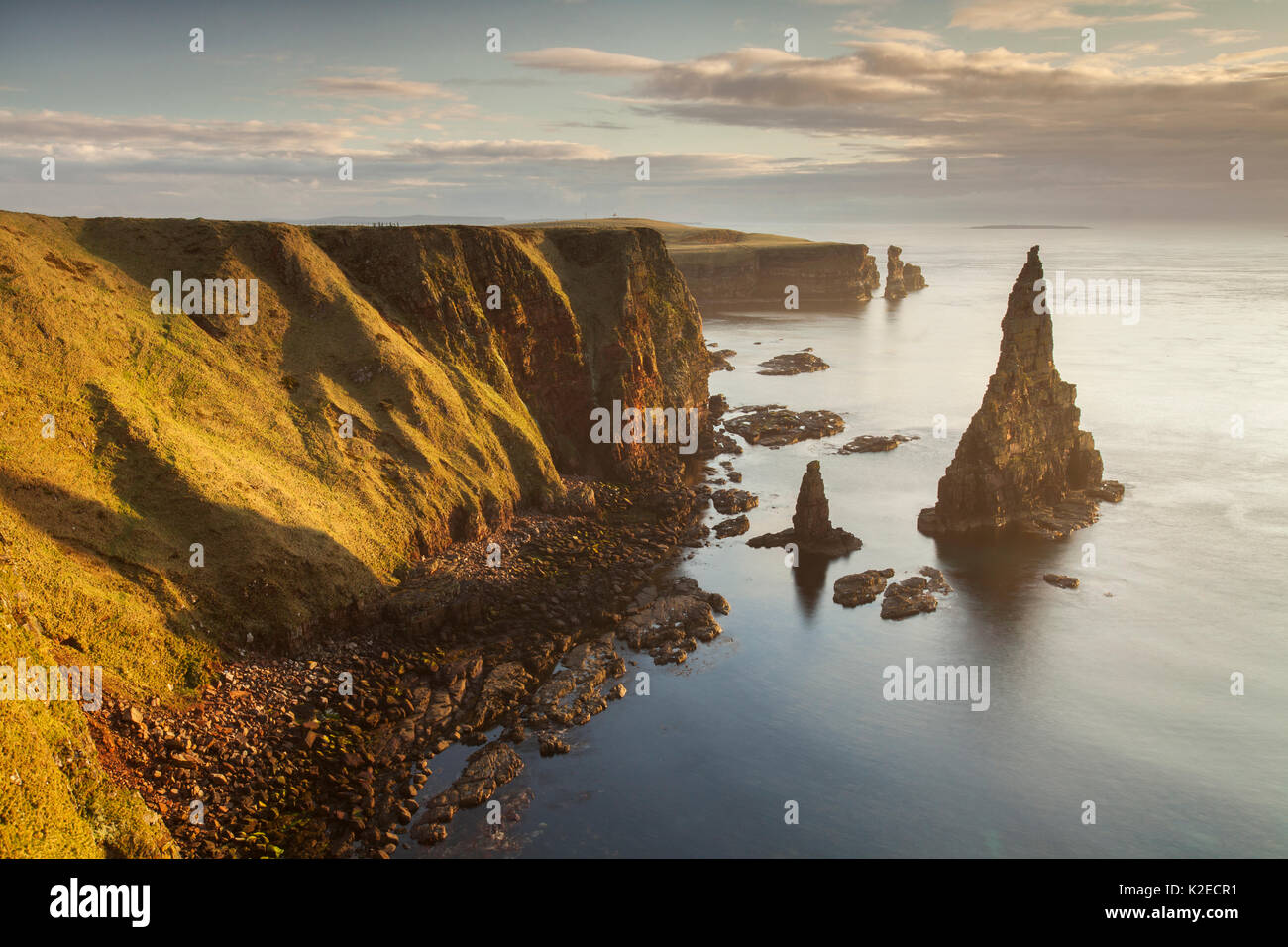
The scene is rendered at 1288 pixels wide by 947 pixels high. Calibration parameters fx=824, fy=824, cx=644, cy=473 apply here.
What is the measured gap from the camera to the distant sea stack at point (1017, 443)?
8450 centimetres

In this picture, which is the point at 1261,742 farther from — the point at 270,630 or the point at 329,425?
the point at 329,425

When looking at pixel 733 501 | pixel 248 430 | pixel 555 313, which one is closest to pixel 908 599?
pixel 733 501

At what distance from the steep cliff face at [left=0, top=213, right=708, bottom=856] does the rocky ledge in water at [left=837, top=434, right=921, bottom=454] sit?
27.6 meters

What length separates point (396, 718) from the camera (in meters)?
50.4

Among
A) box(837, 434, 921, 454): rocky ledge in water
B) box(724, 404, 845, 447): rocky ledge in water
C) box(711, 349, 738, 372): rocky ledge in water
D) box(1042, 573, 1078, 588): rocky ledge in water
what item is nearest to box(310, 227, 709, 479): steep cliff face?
box(724, 404, 845, 447): rocky ledge in water

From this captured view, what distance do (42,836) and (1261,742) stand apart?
6827 cm

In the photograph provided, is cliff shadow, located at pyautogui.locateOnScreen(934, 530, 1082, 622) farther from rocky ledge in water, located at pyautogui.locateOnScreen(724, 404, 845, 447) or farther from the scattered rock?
the scattered rock

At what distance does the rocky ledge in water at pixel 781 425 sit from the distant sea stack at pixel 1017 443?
3363cm

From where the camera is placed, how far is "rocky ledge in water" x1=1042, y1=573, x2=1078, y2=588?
74.8m

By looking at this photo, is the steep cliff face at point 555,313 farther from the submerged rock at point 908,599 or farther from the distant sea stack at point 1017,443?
Result: the submerged rock at point 908,599

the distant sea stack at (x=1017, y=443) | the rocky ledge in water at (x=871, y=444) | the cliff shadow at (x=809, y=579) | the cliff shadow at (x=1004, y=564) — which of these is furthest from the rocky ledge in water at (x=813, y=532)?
the rocky ledge in water at (x=871, y=444)

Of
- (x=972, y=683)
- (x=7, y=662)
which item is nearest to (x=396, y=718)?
(x=7, y=662)

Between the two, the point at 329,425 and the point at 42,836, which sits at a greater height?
the point at 329,425

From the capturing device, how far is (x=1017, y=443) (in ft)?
281
